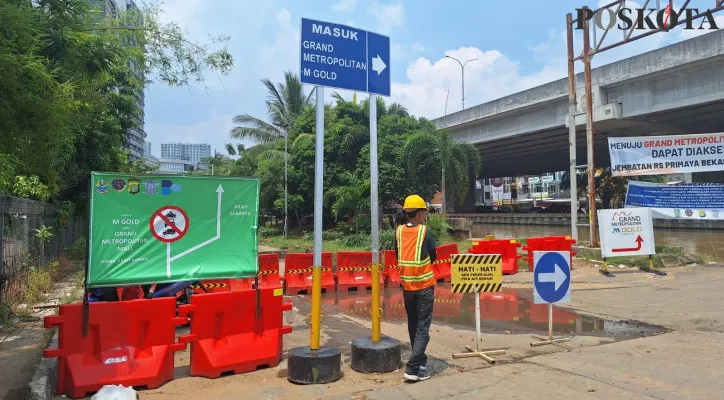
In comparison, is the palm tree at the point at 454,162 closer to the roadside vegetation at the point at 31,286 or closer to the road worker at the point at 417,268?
the roadside vegetation at the point at 31,286

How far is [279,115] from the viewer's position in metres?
37.6

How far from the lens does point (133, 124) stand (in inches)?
836

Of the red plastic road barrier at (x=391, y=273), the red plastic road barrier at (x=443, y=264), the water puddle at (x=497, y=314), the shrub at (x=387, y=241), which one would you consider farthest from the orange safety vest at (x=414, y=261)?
the shrub at (x=387, y=241)

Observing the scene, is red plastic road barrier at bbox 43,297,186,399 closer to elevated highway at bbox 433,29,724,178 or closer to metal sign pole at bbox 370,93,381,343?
metal sign pole at bbox 370,93,381,343

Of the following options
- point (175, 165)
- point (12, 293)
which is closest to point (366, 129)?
point (12, 293)

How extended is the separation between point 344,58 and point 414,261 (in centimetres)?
242

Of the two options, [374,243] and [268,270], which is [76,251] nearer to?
[268,270]

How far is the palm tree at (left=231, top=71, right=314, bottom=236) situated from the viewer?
3772 centimetres

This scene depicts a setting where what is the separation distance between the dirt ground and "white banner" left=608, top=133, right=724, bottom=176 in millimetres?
5785

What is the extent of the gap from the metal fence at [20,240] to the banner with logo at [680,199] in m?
15.1

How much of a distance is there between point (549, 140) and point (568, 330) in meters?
31.0

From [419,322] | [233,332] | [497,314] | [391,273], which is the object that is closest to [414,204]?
[419,322]

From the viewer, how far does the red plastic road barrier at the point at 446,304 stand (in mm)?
9086

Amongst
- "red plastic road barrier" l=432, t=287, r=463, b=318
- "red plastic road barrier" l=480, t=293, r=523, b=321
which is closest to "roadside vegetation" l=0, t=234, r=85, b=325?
"red plastic road barrier" l=432, t=287, r=463, b=318
